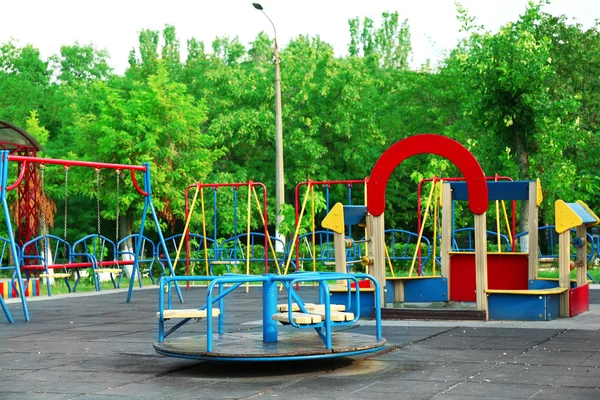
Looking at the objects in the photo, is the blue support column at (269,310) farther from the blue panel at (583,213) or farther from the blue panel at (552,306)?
the blue panel at (583,213)

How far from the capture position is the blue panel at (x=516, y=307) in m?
11.8

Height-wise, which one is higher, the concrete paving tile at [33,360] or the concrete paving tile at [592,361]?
the concrete paving tile at [592,361]

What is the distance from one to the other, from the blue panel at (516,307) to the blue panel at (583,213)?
1.61 metres

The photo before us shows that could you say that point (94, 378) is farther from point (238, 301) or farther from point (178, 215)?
point (178, 215)

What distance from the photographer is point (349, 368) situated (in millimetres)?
8031

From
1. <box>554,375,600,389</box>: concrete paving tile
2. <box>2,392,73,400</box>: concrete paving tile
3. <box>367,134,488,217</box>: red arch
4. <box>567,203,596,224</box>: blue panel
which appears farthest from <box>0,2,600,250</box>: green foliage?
<box>2,392,73,400</box>: concrete paving tile

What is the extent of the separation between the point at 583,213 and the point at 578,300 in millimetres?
1327

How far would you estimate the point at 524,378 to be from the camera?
7297 mm

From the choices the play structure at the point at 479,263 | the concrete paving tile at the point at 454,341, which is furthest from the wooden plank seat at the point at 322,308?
the play structure at the point at 479,263

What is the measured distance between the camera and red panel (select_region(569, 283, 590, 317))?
1226cm

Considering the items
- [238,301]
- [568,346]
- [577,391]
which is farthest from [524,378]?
[238,301]

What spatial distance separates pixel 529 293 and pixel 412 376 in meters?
4.71

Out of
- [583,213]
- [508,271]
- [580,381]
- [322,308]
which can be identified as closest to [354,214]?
[508,271]

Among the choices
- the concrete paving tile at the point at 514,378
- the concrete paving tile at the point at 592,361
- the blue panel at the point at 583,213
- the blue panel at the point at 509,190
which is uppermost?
the blue panel at the point at 509,190
